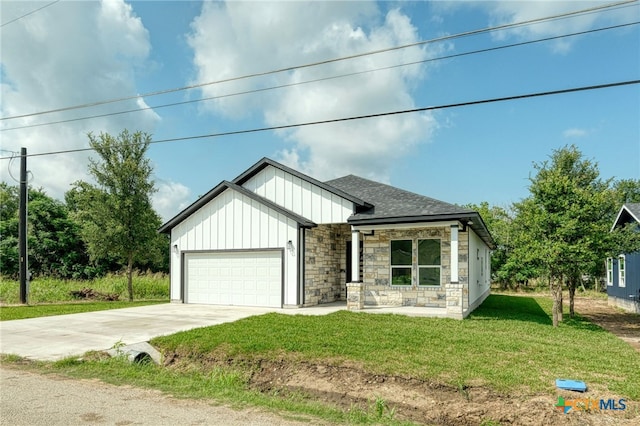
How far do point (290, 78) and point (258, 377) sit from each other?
8.17 meters

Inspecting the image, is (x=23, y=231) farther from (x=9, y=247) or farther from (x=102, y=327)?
(x=9, y=247)

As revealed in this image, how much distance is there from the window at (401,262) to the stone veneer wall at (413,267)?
14 cm

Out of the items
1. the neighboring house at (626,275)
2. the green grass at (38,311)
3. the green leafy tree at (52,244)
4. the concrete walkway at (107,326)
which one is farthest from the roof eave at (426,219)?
the green leafy tree at (52,244)

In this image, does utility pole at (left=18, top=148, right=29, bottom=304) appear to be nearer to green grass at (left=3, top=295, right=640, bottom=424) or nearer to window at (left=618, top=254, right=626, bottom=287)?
green grass at (left=3, top=295, right=640, bottom=424)

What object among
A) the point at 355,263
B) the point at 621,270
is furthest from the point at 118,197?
the point at 621,270

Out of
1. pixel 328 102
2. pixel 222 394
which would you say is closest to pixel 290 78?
pixel 328 102

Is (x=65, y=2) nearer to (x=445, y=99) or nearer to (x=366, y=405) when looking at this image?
(x=445, y=99)

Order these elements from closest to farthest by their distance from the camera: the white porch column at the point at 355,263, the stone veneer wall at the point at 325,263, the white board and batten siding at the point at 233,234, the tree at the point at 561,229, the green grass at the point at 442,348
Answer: the green grass at the point at 442,348, the tree at the point at 561,229, the white porch column at the point at 355,263, the white board and batten siding at the point at 233,234, the stone veneer wall at the point at 325,263

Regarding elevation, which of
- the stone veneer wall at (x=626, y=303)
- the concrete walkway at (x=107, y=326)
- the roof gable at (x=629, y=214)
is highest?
the roof gable at (x=629, y=214)

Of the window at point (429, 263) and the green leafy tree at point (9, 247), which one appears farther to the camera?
the green leafy tree at point (9, 247)

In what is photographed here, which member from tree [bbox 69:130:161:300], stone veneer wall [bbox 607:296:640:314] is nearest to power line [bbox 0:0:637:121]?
tree [bbox 69:130:161:300]

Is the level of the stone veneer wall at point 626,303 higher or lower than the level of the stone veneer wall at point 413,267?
lower

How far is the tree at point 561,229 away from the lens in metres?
11.4

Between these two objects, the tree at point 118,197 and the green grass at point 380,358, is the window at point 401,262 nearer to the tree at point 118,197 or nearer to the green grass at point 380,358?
the green grass at point 380,358
